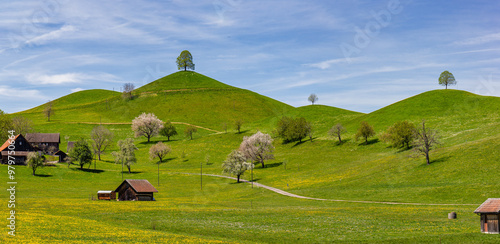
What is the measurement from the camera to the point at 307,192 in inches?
3551

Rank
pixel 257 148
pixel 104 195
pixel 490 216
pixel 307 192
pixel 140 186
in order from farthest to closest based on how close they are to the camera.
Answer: pixel 257 148
pixel 307 192
pixel 140 186
pixel 104 195
pixel 490 216

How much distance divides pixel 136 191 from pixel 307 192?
3667cm

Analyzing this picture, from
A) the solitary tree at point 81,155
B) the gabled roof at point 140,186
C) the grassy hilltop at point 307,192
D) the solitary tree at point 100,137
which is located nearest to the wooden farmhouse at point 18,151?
the grassy hilltop at point 307,192

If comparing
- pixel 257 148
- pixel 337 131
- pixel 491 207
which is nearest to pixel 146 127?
pixel 257 148

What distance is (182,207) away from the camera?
69375 mm

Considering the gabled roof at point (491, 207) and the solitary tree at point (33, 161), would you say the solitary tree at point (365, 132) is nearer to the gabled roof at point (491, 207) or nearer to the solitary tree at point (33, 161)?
the gabled roof at point (491, 207)

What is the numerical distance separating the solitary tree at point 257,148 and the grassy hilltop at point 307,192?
13.7ft

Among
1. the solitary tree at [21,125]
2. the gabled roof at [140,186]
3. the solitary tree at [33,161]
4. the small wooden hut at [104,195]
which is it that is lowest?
the small wooden hut at [104,195]

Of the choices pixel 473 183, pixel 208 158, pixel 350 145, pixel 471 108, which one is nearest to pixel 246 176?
pixel 208 158

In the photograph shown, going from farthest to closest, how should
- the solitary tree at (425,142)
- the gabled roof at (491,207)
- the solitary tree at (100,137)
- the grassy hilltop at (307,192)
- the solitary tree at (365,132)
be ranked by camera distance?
the solitary tree at (100,137) < the solitary tree at (365,132) < the solitary tree at (425,142) < the grassy hilltop at (307,192) < the gabled roof at (491,207)

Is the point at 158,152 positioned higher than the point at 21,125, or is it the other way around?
the point at 21,125

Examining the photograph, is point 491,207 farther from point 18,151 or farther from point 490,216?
point 18,151

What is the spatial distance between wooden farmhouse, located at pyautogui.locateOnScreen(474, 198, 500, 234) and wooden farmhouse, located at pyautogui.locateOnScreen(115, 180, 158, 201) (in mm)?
62166

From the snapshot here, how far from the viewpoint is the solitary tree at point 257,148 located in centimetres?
13462
